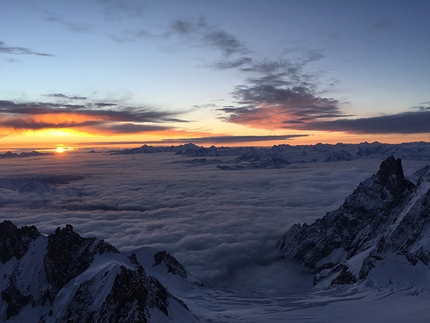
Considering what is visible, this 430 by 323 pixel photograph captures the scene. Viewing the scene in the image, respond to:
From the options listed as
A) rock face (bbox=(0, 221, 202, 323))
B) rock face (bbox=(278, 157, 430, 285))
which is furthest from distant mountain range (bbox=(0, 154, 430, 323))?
rock face (bbox=(278, 157, 430, 285))

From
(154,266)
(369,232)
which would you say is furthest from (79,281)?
(369,232)

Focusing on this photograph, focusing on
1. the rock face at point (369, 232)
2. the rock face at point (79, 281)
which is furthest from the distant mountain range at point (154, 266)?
the rock face at point (369, 232)

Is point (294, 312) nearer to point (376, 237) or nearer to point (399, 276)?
point (399, 276)

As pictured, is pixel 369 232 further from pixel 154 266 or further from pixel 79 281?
pixel 79 281

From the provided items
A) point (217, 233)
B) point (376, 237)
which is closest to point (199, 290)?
point (376, 237)

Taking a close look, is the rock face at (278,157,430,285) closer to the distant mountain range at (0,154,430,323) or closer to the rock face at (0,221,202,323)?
the distant mountain range at (0,154,430,323)

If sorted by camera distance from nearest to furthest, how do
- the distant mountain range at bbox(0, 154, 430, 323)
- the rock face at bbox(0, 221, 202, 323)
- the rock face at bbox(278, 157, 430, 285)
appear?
the rock face at bbox(0, 221, 202, 323) < the distant mountain range at bbox(0, 154, 430, 323) < the rock face at bbox(278, 157, 430, 285)
